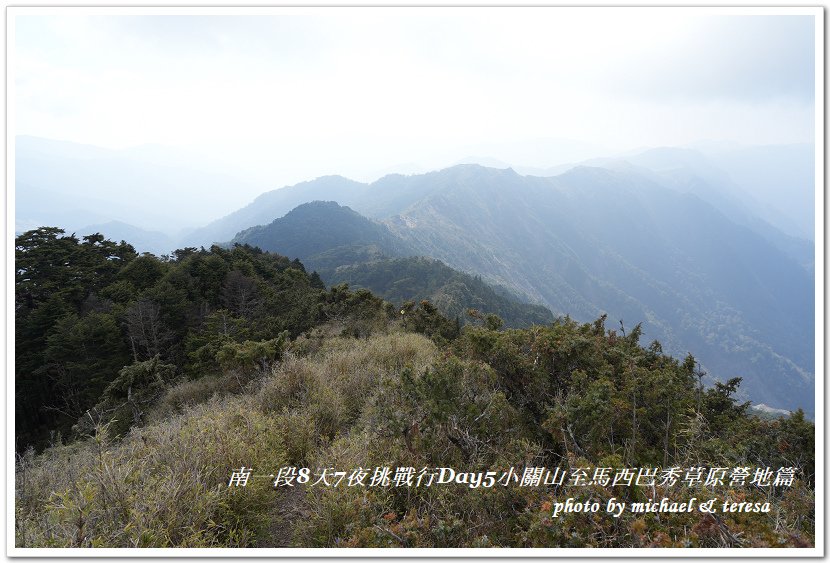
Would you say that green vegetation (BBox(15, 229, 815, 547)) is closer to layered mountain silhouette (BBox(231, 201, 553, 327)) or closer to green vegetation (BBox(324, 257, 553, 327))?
layered mountain silhouette (BBox(231, 201, 553, 327))

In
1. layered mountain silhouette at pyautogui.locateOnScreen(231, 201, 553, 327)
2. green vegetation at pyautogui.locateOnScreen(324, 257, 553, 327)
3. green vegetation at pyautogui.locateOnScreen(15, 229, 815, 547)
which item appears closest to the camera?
green vegetation at pyautogui.locateOnScreen(15, 229, 815, 547)

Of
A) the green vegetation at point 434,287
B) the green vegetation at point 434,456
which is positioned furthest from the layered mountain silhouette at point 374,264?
the green vegetation at point 434,456

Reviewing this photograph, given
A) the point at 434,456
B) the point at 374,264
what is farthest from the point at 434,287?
the point at 434,456

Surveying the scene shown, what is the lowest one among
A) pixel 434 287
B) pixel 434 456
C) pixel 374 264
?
pixel 434 287

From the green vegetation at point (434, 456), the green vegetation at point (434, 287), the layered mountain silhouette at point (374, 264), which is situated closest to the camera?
the green vegetation at point (434, 456)

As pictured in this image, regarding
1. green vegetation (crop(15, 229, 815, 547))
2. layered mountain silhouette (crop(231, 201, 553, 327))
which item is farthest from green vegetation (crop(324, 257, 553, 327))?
green vegetation (crop(15, 229, 815, 547))

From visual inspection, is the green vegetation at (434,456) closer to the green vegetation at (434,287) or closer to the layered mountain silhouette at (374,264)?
the layered mountain silhouette at (374,264)

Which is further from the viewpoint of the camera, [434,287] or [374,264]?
[374,264]

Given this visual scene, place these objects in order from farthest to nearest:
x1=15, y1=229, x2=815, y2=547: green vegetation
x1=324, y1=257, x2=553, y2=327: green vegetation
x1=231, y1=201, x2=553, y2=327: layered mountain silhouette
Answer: x1=231, y1=201, x2=553, y2=327: layered mountain silhouette, x1=324, y1=257, x2=553, y2=327: green vegetation, x1=15, y1=229, x2=815, y2=547: green vegetation

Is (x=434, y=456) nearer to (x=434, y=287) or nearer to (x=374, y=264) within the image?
(x=434, y=287)

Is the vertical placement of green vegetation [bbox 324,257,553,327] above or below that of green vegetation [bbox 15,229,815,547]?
below

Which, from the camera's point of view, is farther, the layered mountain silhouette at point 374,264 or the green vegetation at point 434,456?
the layered mountain silhouette at point 374,264

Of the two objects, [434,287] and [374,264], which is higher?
[374,264]

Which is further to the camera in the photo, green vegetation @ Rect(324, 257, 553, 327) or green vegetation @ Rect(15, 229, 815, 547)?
green vegetation @ Rect(324, 257, 553, 327)
